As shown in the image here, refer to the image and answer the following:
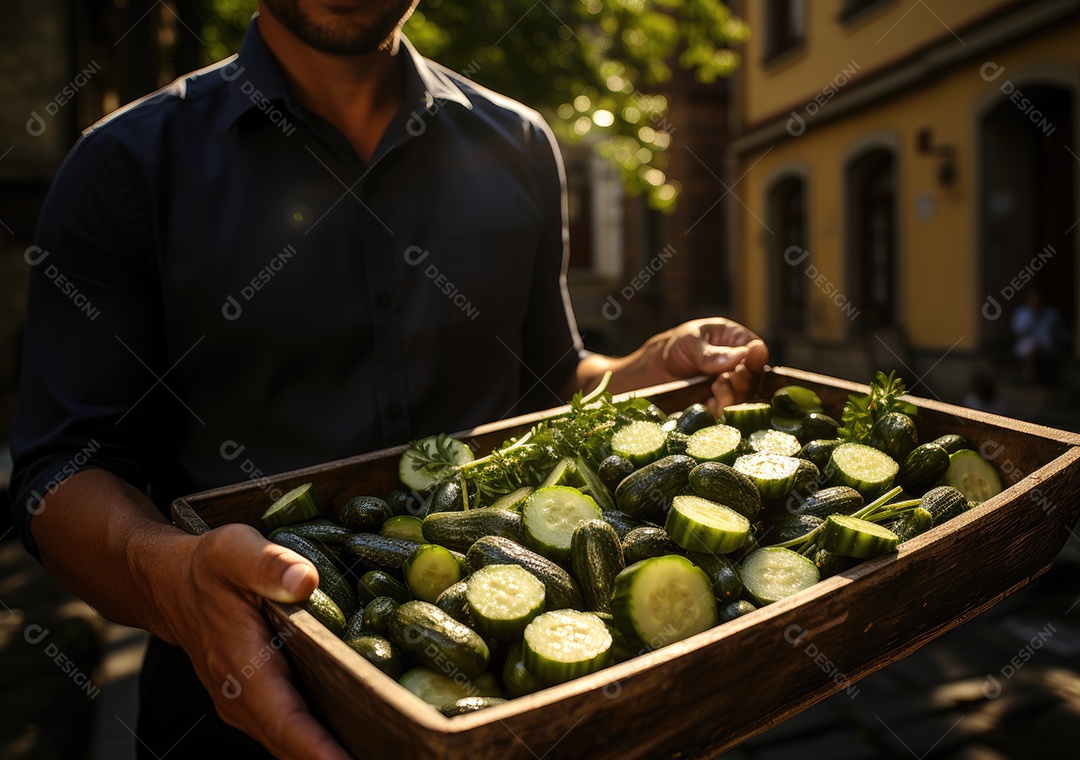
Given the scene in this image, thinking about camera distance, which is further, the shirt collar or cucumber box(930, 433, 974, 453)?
the shirt collar

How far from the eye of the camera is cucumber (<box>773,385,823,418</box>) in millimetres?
2342

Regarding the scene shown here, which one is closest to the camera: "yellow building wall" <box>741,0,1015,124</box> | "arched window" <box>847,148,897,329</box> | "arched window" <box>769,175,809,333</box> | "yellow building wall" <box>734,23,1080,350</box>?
"yellow building wall" <box>734,23,1080,350</box>

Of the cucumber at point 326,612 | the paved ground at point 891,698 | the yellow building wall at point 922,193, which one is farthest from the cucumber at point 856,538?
the yellow building wall at point 922,193

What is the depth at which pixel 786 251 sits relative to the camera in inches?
745

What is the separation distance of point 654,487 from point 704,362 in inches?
30.0

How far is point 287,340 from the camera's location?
229 centimetres

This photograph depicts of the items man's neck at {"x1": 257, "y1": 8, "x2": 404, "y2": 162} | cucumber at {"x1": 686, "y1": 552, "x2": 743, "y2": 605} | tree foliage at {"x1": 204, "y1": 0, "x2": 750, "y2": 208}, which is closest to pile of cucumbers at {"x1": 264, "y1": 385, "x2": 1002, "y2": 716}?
cucumber at {"x1": 686, "y1": 552, "x2": 743, "y2": 605}

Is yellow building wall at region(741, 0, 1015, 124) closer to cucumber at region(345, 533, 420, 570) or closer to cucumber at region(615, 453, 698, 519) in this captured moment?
cucumber at region(615, 453, 698, 519)

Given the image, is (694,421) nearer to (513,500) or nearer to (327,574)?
(513,500)

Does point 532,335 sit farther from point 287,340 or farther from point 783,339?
point 783,339

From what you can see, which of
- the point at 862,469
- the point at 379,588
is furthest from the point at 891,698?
the point at 379,588

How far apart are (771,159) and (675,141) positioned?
4.84 meters

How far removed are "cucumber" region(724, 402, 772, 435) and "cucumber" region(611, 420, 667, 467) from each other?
214mm

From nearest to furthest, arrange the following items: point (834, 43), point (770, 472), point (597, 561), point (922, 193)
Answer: point (597, 561)
point (770, 472)
point (922, 193)
point (834, 43)
